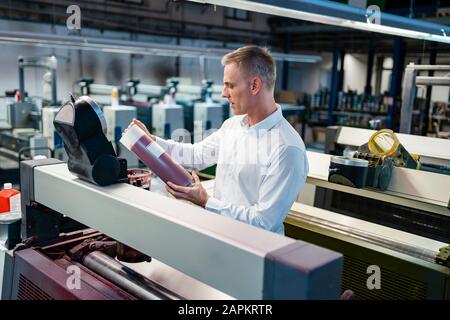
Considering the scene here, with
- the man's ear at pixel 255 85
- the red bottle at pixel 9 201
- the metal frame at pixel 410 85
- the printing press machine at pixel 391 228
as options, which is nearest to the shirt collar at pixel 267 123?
the man's ear at pixel 255 85

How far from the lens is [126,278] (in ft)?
3.19

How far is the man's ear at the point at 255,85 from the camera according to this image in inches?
52.5

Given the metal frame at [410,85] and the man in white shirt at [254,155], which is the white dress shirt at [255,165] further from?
the metal frame at [410,85]

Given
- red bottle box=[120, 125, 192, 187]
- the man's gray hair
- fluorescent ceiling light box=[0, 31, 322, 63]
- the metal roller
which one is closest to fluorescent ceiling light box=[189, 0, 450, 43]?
the man's gray hair

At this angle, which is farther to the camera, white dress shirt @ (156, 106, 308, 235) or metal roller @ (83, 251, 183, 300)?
white dress shirt @ (156, 106, 308, 235)

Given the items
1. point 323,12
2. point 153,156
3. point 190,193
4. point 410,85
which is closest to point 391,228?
point 323,12

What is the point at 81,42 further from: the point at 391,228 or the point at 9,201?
the point at 391,228

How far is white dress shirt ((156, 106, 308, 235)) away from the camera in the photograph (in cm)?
123

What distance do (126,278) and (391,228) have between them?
1.39 m

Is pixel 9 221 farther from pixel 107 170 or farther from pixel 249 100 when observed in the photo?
pixel 249 100

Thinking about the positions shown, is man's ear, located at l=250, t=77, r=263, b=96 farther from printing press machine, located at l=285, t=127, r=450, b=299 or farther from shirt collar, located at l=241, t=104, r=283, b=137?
printing press machine, located at l=285, t=127, r=450, b=299

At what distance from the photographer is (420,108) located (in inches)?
295

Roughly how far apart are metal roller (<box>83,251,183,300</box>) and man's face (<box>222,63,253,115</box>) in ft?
2.06
